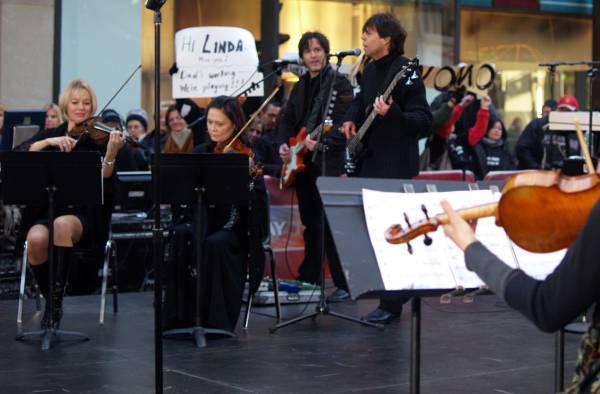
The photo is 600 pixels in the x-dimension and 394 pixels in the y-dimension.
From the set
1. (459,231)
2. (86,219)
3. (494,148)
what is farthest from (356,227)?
(494,148)

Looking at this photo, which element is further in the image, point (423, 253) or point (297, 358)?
point (297, 358)

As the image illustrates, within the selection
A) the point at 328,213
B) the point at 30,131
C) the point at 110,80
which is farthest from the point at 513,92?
the point at 328,213

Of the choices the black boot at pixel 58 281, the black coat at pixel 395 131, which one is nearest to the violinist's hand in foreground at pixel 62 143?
the black boot at pixel 58 281

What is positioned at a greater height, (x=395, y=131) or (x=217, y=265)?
(x=395, y=131)

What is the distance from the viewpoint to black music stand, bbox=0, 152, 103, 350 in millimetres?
6832

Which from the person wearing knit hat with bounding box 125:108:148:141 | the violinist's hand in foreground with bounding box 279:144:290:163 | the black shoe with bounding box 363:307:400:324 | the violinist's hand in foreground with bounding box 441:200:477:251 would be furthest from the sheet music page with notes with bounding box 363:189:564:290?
the person wearing knit hat with bounding box 125:108:148:141

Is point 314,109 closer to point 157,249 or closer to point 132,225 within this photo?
point 132,225

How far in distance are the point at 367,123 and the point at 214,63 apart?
10.9 ft

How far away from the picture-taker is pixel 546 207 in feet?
9.91

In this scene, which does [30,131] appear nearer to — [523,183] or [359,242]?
[359,242]

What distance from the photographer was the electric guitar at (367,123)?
7.29m

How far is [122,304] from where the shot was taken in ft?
28.8

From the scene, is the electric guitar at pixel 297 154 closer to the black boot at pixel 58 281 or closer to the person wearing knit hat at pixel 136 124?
the black boot at pixel 58 281

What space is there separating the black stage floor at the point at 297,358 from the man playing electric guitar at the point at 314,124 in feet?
3.27
